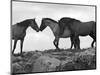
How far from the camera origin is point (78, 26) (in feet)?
9.23

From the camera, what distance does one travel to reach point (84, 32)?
2.83 meters

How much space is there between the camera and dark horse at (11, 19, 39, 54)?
2502 millimetres

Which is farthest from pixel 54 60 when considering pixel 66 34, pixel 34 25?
pixel 34 25

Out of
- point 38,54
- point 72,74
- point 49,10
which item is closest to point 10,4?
point 49,10

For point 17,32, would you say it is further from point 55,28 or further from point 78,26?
point 78,26

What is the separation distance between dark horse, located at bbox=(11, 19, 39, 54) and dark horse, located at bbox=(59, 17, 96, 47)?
0.34 metres

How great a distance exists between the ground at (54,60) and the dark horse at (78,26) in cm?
19

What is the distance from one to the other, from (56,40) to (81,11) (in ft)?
1.61

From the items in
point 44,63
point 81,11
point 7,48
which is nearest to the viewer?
point 7,48

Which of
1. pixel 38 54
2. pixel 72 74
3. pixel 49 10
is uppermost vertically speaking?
pixel 49 10

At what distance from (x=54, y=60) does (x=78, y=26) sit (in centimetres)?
52

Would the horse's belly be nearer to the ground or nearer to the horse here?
the horse

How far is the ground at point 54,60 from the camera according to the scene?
2.54 m

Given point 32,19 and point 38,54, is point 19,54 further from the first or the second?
point 32,19
